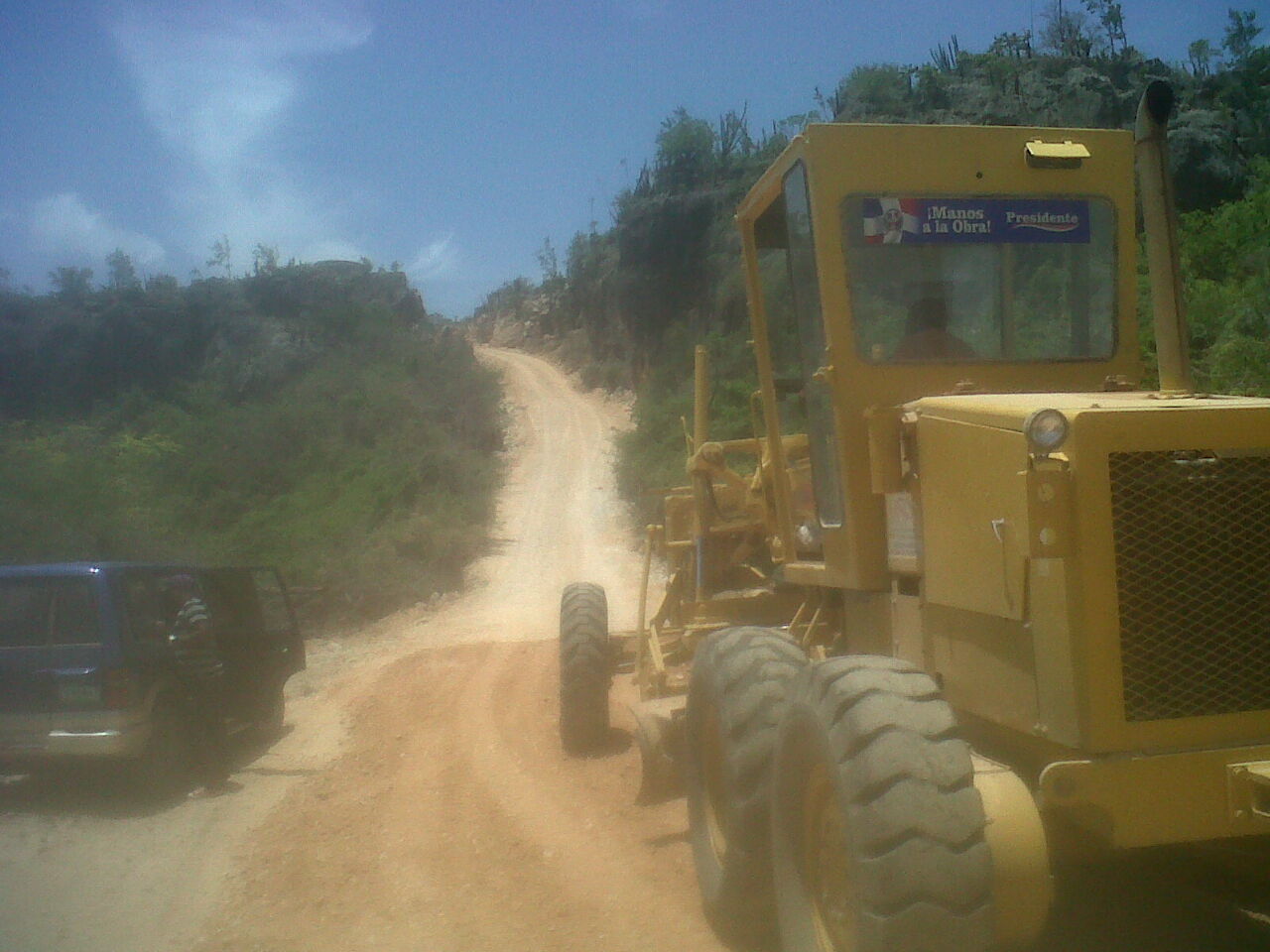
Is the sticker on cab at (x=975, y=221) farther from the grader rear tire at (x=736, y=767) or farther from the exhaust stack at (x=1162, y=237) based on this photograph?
the grader rear tire at (x=736, y=767)

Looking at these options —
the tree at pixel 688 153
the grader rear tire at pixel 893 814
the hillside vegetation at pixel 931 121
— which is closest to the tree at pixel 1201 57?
the hillside vegetation at pixel 931 121

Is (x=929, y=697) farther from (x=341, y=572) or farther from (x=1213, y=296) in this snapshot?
(x=341, y=572)

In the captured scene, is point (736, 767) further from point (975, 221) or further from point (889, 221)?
point (975, 221)

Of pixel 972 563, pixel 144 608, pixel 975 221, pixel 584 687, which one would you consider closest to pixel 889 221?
pixel 975 221

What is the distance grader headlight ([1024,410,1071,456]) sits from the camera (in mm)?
2936

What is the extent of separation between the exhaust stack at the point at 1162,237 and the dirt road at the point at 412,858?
70.9 inches

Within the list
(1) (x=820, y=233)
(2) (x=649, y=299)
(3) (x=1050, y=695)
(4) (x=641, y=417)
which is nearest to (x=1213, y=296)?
(1) (x=820, y=233)

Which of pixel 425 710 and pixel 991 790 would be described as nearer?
pixel 991 790

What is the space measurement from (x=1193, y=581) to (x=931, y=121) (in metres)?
29.6

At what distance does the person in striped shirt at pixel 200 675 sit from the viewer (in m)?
8.00

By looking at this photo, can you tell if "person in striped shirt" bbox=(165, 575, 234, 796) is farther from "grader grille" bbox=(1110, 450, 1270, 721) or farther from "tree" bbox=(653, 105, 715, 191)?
"tree" bbox=(653, 105, 715, 191)

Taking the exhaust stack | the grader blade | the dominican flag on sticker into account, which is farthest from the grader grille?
the grader blade

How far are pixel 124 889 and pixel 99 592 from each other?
7.69 feet

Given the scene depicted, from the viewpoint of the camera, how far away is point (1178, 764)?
2.89 m
